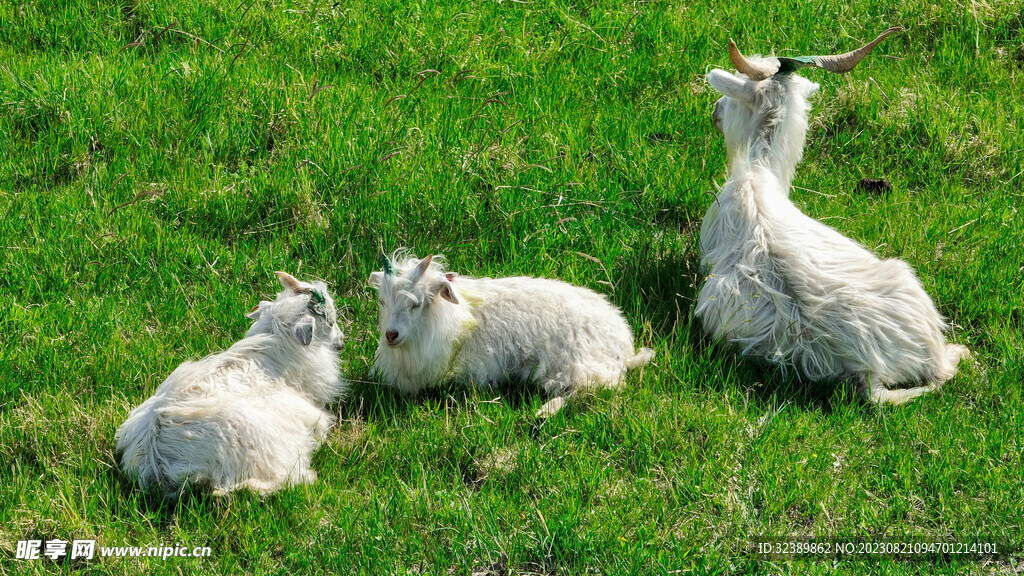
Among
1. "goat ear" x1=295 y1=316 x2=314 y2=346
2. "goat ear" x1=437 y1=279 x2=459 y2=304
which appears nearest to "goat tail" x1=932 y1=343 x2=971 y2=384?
"goat ear" x1=437 y1=279 x2=459 y2=304

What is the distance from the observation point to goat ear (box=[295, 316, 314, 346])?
504 cm

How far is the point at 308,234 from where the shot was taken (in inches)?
250

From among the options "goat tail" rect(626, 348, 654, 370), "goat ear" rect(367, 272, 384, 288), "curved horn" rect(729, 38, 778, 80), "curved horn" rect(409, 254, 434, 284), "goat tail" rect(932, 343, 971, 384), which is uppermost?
"curved horn" rect(729, 38, 778, 80)

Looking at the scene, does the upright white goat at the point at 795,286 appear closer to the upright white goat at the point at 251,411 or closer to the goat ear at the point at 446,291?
the goat ear at the point at 446,291

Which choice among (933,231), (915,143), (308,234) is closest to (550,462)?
(308,234)

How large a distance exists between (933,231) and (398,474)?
406cm

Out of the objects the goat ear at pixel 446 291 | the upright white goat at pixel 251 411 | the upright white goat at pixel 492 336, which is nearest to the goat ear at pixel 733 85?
the upright white goat at pixel 492 336

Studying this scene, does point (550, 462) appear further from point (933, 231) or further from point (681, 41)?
point (681, 41)

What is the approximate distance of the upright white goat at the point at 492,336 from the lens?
205 inches

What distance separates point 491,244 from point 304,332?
69.4 inches

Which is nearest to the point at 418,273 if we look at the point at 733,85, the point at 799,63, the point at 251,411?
the point at 251,411

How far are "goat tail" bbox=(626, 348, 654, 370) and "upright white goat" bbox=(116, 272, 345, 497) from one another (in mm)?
1643

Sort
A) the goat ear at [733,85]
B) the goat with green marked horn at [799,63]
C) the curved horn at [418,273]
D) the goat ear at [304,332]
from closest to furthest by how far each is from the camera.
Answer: the goat ear at [304,332] → the curved horn at [418,273] → the goat with green marked horn at [799,63] → the goat ear at [733,85]

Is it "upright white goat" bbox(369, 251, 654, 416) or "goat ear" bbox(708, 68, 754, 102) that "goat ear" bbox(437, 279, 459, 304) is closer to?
"upright white goat" bbox(369, 251, 654, 416)
